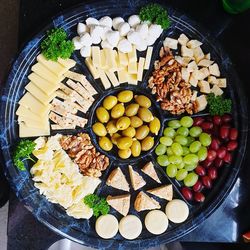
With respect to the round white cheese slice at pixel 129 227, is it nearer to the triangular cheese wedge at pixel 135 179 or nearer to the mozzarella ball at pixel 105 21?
the triangular cheese wedge at pixel 135 179

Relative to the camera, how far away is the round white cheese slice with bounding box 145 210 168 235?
6.39 ft

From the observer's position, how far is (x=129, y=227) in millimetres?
1938

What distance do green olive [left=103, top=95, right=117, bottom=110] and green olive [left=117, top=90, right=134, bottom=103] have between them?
0.8 inches

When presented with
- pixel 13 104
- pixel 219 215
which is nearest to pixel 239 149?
pixel 219 215

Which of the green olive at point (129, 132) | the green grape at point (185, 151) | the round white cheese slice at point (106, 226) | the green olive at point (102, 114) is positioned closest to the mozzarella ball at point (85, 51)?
the green olive at point (102, 114)

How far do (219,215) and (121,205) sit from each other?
0.43 metres

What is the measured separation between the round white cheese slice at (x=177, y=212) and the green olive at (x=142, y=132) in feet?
0.98

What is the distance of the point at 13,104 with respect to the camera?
1885 mm

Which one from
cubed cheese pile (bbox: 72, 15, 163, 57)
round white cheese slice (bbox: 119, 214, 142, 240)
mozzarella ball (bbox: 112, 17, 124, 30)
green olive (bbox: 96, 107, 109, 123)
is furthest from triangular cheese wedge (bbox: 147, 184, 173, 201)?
mozzarella ball (bbox: 112, 17, 124, 30)

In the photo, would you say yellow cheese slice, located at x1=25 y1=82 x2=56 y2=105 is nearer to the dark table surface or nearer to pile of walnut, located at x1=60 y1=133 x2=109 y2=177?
pile of walnut, located at x1=60 y1=133 x2=109 y2=177

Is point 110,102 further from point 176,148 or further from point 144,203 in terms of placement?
point 144,203

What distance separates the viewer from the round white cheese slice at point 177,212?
1.95 m

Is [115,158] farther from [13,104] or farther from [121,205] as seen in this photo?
[13,104]

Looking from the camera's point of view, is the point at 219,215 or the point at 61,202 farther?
the point at 219,215
